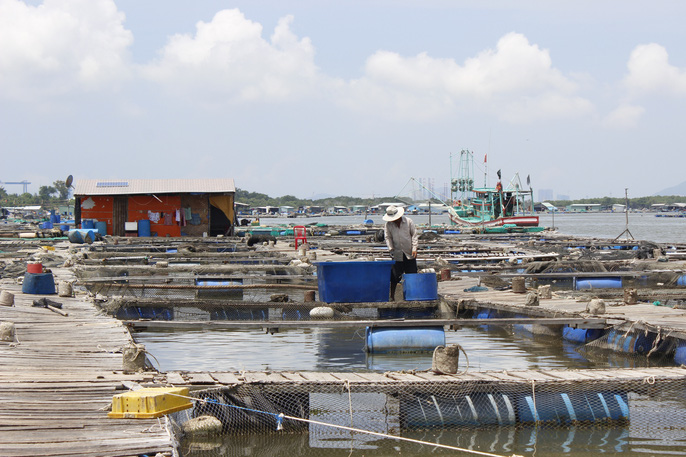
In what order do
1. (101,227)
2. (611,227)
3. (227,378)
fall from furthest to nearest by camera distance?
1. (611,227)
2. (101,227)
3. (227,378)

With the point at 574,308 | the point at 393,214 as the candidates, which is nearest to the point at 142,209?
the point at 393,214

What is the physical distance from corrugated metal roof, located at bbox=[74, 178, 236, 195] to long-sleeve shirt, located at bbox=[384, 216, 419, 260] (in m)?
23.5

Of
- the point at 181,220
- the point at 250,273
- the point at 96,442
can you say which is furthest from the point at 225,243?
Answer: the point at 96,442

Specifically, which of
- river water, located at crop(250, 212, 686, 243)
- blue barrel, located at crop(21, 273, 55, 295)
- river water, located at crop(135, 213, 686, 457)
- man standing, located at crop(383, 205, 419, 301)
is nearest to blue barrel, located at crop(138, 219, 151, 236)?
river water, located at crop(250, 212, 686, 243)

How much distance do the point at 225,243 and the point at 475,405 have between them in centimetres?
2496

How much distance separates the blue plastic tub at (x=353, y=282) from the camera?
13.7 meters

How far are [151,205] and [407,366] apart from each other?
28037 mm

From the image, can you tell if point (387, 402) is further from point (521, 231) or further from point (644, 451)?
point (521, 231)

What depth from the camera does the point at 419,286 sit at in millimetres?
13859

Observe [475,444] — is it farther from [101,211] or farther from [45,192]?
[45,192]

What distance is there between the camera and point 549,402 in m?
8.02

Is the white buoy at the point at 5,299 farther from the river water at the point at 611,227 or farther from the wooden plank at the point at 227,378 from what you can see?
the river water at the point at 611,227

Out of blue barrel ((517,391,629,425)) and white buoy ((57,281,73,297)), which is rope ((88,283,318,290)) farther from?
blue barrel ((517,391,629,425))

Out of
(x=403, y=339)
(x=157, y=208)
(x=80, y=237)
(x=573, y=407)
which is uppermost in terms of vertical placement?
(x=157, y=208)
